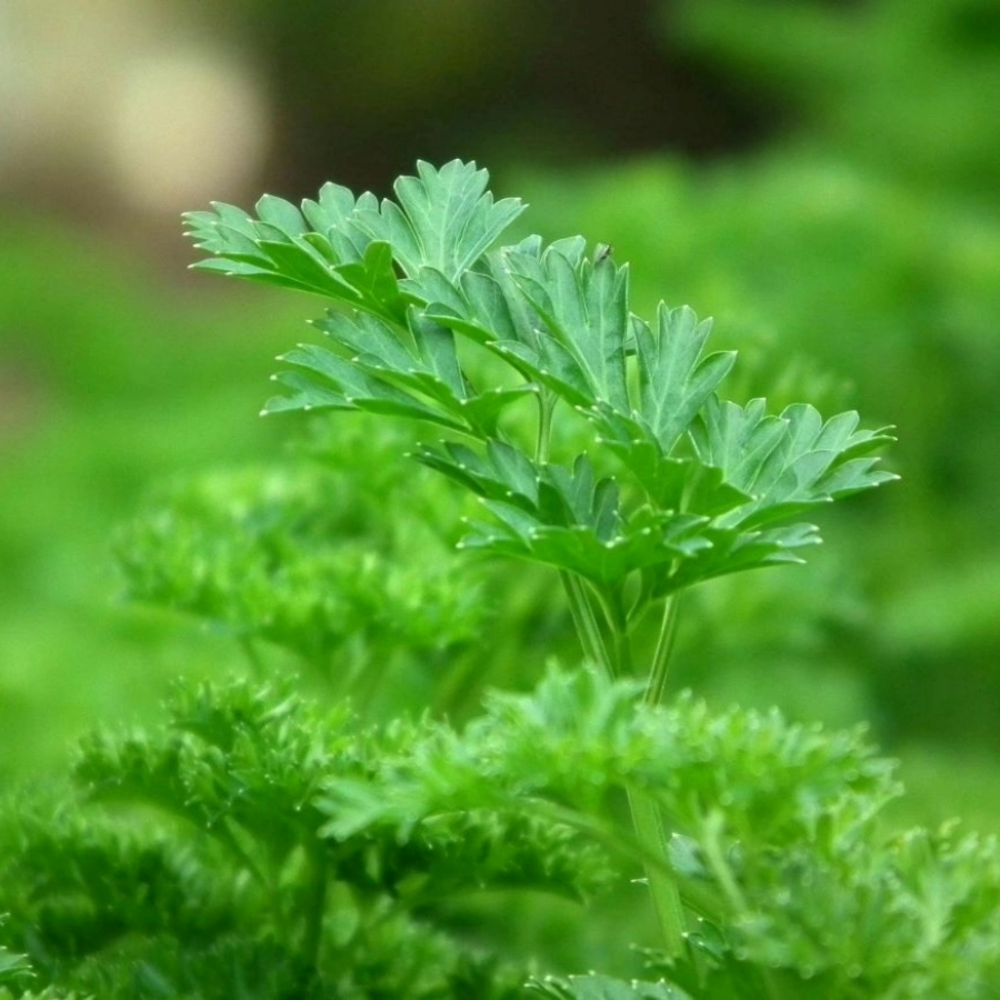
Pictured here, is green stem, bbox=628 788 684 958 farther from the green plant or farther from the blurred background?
the blurred background

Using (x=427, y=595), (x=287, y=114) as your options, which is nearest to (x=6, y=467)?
(x=427, y=595)

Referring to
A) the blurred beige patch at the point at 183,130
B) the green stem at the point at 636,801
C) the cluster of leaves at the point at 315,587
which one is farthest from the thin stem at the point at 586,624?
the blurred beige patch at the point at 183,130

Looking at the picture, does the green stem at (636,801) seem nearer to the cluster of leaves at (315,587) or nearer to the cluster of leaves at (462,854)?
the cluster of leaves at (462,854)

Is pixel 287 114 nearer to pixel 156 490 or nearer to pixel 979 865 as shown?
pixel 156 490

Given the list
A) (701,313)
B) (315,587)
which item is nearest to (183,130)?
(701,313)

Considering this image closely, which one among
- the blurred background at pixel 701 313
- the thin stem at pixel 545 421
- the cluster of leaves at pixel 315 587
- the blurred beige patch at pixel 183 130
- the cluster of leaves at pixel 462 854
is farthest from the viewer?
the blurred beige patch at pixel 183 130

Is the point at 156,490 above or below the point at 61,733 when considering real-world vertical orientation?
above

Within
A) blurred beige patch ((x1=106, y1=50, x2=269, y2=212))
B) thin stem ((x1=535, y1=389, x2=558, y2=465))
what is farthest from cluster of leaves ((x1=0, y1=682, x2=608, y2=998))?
blurred beige patch ((x1=106, y1=50, x2=269, y2=212))

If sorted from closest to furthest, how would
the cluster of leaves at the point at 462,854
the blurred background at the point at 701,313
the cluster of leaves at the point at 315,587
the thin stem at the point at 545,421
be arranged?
1. the cluster of leaves at the point at 462,854
2. the thin stem at the point at 545,421
3. the cluster of leaves at the point at 315,587
4. the blurred background at the point at 701,313
